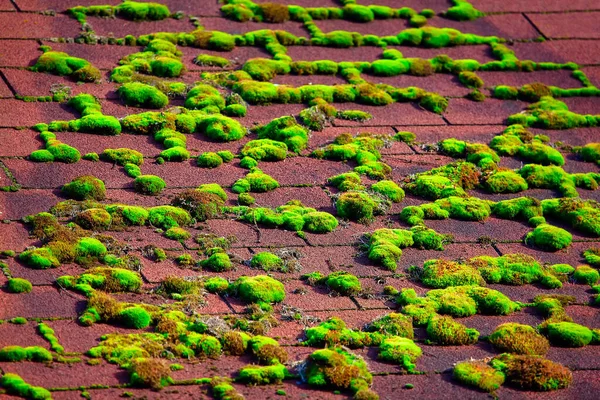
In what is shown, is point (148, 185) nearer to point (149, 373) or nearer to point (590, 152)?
point (149, 373)

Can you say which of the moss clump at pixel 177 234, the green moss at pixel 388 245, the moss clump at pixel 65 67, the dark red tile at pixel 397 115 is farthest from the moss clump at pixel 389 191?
the moss clump at pixel 65 67

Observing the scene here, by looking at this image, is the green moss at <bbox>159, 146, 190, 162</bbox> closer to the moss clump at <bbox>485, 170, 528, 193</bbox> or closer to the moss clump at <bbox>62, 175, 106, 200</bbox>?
the moss clump at <bbox>62, 175, 106, 200</bbox>

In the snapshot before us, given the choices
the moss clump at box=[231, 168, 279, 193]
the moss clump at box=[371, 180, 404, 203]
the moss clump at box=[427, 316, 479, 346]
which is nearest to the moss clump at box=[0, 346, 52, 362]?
the moss clump at box=[231, 168, 279, 193]

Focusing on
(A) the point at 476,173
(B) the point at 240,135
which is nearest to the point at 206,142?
(B) the point at 240,135

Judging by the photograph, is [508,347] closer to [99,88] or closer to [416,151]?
[416,151]

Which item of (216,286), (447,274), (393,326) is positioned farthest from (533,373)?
(216,286)

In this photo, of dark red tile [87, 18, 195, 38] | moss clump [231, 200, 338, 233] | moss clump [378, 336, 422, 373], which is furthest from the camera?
dark red tile [87, 18, 195, 38]

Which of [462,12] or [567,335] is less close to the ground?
[462,12]
